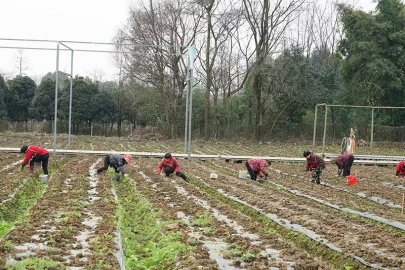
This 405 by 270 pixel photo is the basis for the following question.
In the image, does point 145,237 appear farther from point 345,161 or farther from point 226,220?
point 345,161

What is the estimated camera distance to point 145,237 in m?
7.69

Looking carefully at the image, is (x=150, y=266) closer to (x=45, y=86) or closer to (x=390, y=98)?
(x=390, y=98)

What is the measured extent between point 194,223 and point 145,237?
87 cm

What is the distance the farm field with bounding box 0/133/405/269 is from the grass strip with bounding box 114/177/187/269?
19mm

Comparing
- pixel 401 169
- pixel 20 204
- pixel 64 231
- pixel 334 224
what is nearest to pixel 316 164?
pixel 401 169

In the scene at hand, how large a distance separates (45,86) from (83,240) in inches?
1390

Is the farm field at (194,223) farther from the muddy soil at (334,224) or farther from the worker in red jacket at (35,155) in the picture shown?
the worker in red jacket at (35,155)

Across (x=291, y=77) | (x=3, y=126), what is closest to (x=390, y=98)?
(x=291, y=77)

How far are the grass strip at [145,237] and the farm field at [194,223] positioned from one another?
0.7 inches

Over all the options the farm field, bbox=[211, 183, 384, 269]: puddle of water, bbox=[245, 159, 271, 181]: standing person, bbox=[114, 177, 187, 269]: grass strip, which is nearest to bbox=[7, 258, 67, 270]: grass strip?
the farm field

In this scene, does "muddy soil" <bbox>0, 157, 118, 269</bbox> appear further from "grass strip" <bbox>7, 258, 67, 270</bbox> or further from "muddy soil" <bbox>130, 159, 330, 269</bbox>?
"muddy soil" <bbox>130, 159, 330, 269</bbox>

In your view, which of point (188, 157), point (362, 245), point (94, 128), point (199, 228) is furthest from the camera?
point (94, 128)

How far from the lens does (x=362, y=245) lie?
666cm

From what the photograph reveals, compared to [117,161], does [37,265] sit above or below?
below
